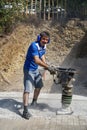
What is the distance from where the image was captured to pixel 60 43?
14.2 meters

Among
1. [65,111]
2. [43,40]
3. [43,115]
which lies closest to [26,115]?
[43,115]

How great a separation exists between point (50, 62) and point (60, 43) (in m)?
0.91

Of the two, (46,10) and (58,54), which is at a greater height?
(46,10)

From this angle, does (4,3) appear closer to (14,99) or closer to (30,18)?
(30,18)

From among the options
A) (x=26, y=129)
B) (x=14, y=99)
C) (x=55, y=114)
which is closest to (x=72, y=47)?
(x=14, y=99)

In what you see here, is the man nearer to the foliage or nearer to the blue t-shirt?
the blue t-shirt

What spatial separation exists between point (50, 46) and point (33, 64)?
510 cm

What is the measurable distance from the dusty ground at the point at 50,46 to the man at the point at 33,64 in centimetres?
309

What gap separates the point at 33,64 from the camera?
29.8 ft

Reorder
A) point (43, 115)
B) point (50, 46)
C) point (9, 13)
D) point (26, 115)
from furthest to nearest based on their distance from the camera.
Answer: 1. point (50, 46)
2. point (9, 13)
3. point (43, 115)
4. point (26, 115)

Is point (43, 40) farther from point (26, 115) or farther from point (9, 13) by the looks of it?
point (9, 13)

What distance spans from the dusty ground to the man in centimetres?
309

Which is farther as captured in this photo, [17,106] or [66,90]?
[17,106]

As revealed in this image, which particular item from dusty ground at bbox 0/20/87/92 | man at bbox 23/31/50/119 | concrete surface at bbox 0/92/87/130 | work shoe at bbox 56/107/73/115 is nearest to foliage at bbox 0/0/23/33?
dusty ground at bbox 0/20/87/92
